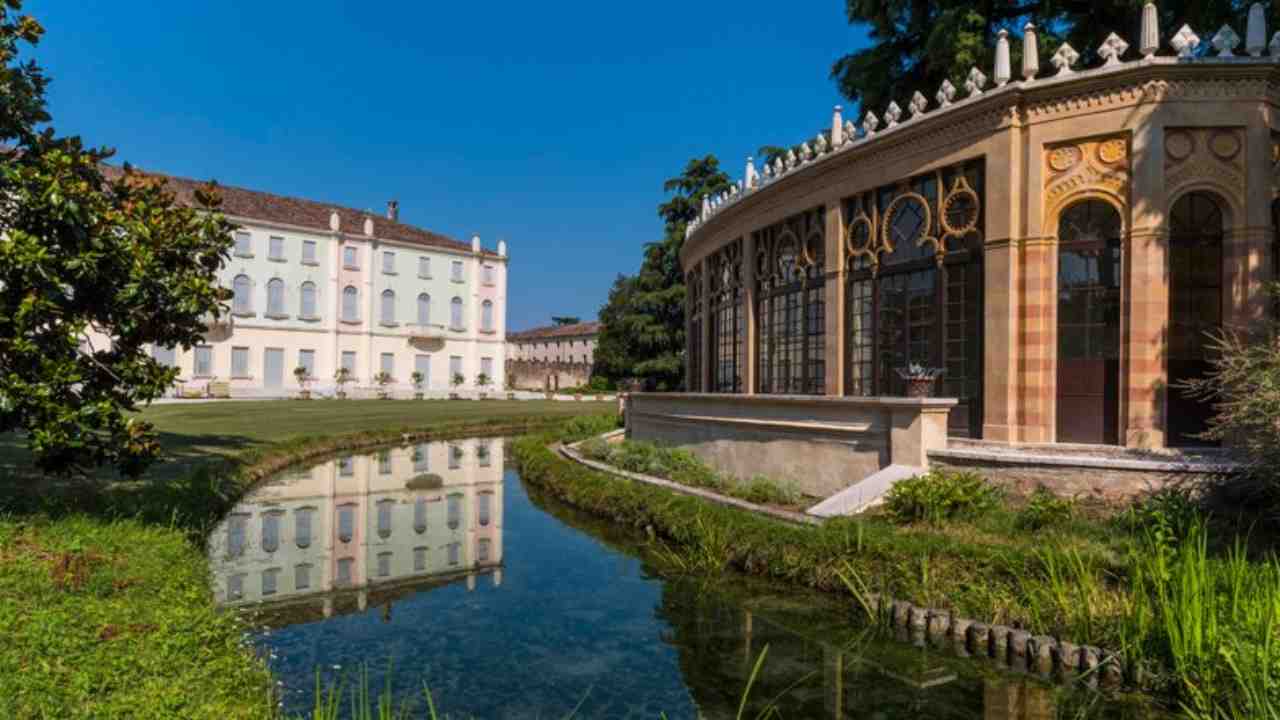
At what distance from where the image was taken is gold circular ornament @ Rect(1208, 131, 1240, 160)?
12.2 metres

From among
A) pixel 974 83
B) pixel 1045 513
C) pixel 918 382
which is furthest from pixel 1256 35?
pixel 1045 513

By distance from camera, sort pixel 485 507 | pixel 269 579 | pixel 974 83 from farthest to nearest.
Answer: pixel 485 507, pixel 974 83, pixel 269 579

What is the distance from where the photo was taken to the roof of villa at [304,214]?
51781 mm

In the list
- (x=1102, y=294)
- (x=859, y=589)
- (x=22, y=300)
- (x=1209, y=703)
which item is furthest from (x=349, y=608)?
(x=1102, y=294)

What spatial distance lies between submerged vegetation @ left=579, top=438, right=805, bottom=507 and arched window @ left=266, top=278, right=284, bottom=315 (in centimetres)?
3803

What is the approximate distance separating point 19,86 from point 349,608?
8.58 m

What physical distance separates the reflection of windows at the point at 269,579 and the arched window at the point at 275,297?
45.1m

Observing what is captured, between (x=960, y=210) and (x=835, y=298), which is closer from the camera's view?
(x=960, y=210)

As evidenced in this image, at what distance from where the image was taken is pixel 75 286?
10406mm

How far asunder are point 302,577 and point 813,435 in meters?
8.57

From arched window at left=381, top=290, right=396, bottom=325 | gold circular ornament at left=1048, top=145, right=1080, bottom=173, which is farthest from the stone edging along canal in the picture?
arched window at left=381, top=290, right=396, bottom=325

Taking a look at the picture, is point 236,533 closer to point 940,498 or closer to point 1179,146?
point 940,498

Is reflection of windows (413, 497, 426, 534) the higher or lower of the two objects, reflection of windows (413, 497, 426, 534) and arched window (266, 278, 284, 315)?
the lower

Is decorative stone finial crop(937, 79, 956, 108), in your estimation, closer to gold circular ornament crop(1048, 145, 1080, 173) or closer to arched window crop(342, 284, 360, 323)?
gold circular ornament crop(1048, 145, 1080, 173)
